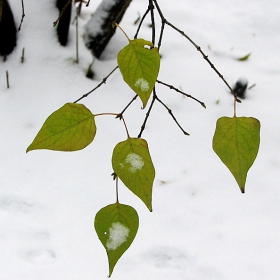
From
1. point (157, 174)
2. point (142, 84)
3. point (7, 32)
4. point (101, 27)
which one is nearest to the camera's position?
point (142, 84)

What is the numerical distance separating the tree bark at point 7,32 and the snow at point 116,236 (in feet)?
3.16

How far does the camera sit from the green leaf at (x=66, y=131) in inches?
11.9

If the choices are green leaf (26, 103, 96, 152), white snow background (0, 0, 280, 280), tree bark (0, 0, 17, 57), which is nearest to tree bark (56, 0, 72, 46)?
white snow background (0, 0, 280, 280)

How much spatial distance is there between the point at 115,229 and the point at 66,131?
0.31 ft

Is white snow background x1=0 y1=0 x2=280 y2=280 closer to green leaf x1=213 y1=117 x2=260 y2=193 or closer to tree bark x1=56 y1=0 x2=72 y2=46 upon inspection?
tree bark x1=56 y1=0 x2=72 y2=46

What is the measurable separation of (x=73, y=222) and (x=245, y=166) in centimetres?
66

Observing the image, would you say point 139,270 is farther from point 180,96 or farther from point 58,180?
point 180,96

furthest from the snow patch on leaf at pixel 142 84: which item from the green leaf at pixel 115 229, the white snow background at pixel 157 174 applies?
the white snow background at pixel 157 174

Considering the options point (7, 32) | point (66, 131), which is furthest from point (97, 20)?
point (66, 131)

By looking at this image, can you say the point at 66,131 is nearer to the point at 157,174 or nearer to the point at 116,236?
the point at 116,236

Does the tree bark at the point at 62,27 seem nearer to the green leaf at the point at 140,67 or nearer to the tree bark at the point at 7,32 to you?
the tree bark at the point at 7,32

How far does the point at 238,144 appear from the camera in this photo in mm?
301

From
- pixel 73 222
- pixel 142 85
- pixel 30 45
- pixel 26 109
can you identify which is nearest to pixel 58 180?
pixel 73 222

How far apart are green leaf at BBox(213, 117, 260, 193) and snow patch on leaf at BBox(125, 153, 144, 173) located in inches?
2.6
